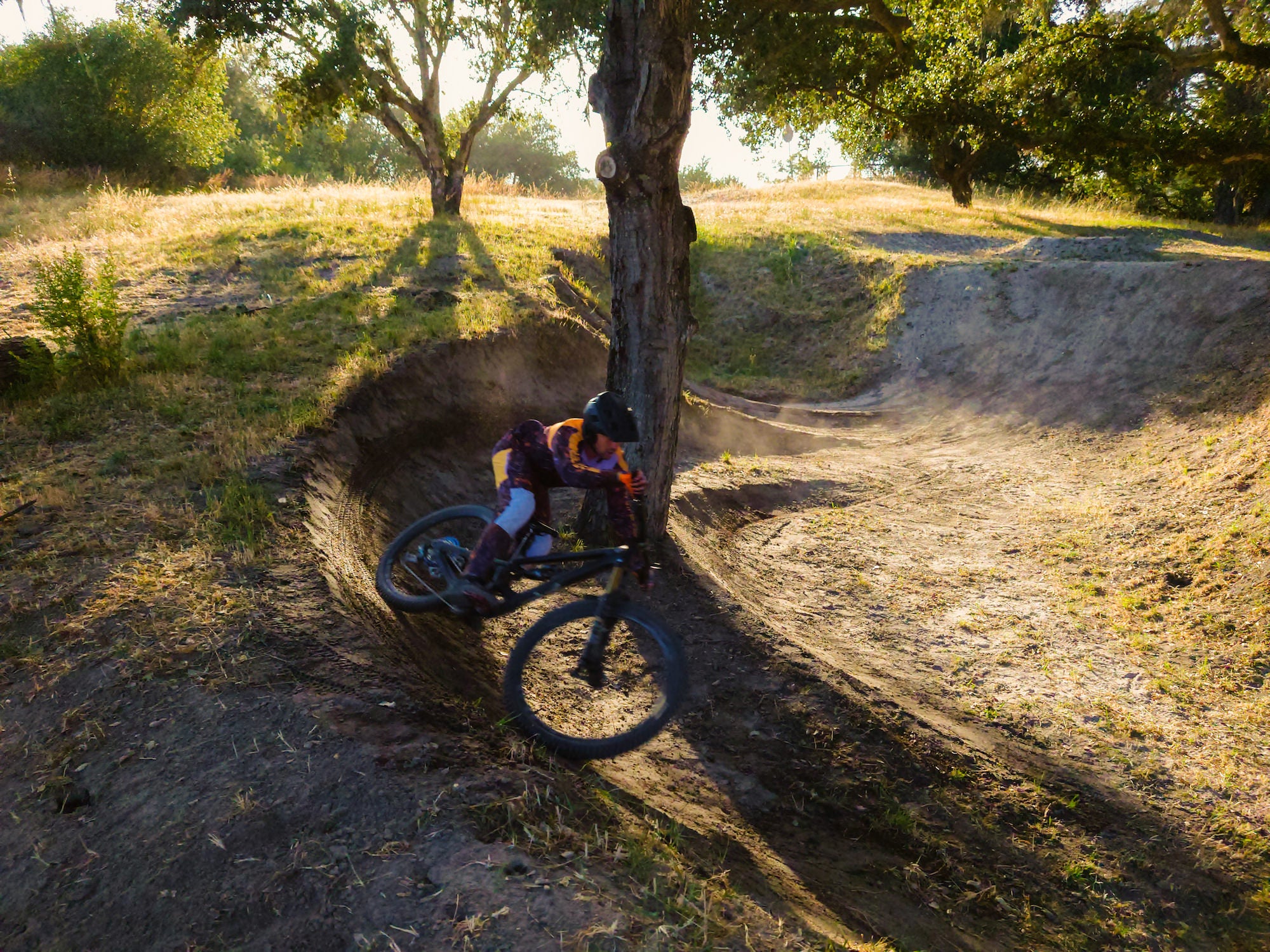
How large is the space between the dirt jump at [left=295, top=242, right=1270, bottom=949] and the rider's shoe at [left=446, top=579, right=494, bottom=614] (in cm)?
58

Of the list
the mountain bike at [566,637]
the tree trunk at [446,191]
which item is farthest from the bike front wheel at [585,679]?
the tree trunk at [446,191]

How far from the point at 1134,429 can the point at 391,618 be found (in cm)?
1313

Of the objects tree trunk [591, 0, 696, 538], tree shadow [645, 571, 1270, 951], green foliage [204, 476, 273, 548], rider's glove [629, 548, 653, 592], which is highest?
tree trunk [591, 0, 696, 538]

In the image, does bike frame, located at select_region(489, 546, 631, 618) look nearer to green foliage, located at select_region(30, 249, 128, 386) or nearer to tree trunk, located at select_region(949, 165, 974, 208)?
green foliage, located at select_region(30, 249, 128, 386)

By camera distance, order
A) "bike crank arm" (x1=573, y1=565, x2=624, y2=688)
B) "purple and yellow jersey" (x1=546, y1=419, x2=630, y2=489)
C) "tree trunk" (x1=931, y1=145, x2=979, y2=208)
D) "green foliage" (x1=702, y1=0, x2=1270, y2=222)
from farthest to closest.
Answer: "tree trunk" (x1=931, y1=145, x2=979, y2=208) < "green foliage" (x1=702, y1=0, x2=1270, y2=222) < "purple and yellow jersey" (x1=546, y1=419, x2=630, y2=489) < "bike crank arm" (x1=573, y1=565, x2=624, y2=688)

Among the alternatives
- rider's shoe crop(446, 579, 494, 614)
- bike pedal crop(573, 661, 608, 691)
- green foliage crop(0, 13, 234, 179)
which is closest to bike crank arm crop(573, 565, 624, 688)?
bike pedal crop(573, 661, 608, 691)

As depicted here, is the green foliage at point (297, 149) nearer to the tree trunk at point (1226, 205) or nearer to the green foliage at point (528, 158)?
the green foliage at point (528, 158)

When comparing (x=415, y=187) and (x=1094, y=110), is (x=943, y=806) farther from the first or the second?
(x=415, y=187)

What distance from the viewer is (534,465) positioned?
5.59 metres

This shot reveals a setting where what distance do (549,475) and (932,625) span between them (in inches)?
209

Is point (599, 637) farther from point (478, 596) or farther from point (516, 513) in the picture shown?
point (516, 513)

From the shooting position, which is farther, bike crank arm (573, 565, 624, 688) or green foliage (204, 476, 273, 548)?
green foliage (204, 476, 273, 548)

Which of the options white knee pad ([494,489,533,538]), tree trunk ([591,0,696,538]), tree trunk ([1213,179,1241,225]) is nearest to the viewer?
white knee pad ([494,489,533,538])

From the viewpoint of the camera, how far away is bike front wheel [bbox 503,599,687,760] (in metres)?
4.62
